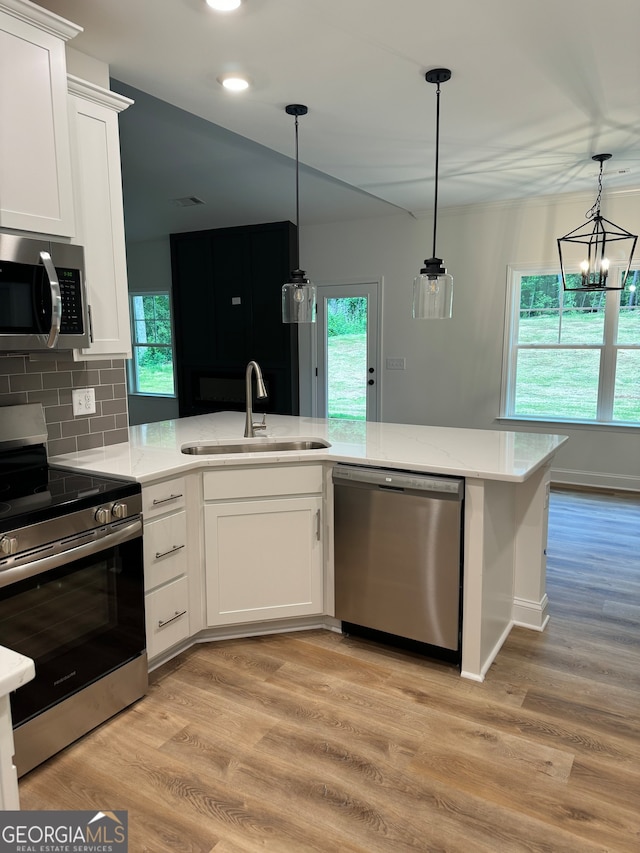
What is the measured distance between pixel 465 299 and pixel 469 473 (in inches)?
152

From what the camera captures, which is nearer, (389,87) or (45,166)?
(45,166)

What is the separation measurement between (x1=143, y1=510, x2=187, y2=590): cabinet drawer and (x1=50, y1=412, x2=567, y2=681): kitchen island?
0.24 feet

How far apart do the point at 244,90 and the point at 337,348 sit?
3795mm

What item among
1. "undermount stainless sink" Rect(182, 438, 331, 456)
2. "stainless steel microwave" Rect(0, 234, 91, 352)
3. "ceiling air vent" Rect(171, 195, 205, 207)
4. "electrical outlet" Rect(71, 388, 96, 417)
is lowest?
"undermount stainless sink" Rect(182, 438, 331, 456)

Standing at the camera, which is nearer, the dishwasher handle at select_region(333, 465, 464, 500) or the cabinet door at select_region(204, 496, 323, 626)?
Result: the dishwasher handle at select_region(333, 465, 464, 500)

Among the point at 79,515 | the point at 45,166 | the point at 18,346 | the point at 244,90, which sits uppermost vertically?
the point at 244,90

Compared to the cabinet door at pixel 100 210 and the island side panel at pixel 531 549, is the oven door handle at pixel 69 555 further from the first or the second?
the island side panel at pixel 531 549

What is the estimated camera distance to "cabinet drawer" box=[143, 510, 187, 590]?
90.9 inches

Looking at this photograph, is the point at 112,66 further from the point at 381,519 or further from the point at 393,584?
the point at 393,584

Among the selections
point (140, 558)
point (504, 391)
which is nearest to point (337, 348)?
point (504, 391)

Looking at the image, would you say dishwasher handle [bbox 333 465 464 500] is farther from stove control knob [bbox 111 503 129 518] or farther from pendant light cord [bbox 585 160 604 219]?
pendant light cord [bbox 585 160 604 219]

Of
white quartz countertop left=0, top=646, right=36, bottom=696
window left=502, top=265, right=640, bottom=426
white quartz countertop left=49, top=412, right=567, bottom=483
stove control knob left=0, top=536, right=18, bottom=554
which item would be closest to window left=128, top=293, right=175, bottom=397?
window left=502, top=265, right=640, bottom=426

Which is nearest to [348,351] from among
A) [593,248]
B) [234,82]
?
[593,248]

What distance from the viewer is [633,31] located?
2.40 meters
